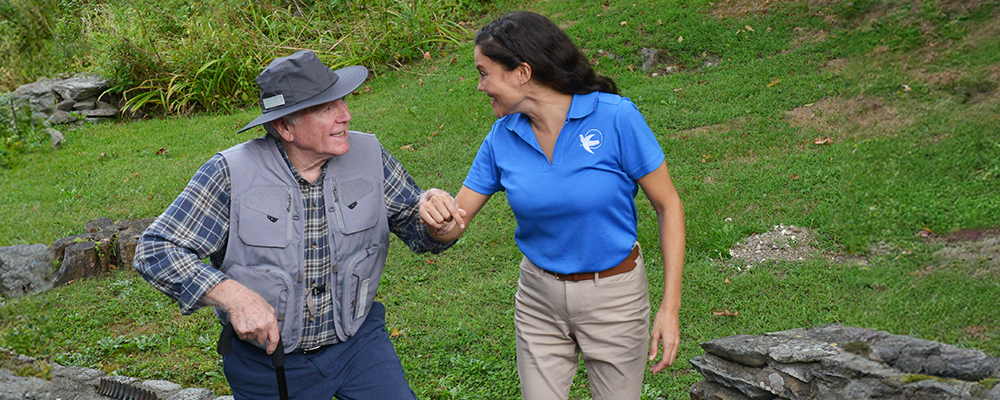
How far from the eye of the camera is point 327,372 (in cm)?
291

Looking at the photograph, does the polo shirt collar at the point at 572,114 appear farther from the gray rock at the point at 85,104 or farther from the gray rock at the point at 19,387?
the gray rock at the point at 85,104

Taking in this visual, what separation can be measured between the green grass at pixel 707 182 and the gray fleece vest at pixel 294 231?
0.59m

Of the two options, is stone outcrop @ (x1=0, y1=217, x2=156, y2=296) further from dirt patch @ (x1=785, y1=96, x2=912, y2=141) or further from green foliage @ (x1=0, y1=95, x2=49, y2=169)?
dirt patch @ (x1=785, y1=96, x2=912, y2=141)

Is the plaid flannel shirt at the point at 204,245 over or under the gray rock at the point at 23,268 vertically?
under

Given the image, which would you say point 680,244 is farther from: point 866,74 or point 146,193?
point 146,193

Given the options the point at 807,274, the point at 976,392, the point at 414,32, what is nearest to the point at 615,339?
the point at 976,392

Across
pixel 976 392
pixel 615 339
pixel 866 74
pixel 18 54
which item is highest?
pixel 18 54

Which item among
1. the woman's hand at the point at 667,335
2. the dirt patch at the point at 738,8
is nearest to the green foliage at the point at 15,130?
the woman's hand at the point at 667,335

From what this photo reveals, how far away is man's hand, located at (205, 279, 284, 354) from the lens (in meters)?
2.49

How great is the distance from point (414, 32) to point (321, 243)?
9093 millimetres

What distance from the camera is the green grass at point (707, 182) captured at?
1.57 m

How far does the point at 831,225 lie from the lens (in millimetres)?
5543

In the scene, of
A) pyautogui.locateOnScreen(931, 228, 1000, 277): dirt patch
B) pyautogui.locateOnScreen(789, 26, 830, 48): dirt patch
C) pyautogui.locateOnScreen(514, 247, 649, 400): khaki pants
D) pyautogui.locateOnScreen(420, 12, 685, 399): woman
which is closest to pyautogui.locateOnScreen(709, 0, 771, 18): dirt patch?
pyautogui.locateOnScreen(789, 26, 830, 48): dirt patch

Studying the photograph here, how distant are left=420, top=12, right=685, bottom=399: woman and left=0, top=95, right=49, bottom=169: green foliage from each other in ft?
4.50
